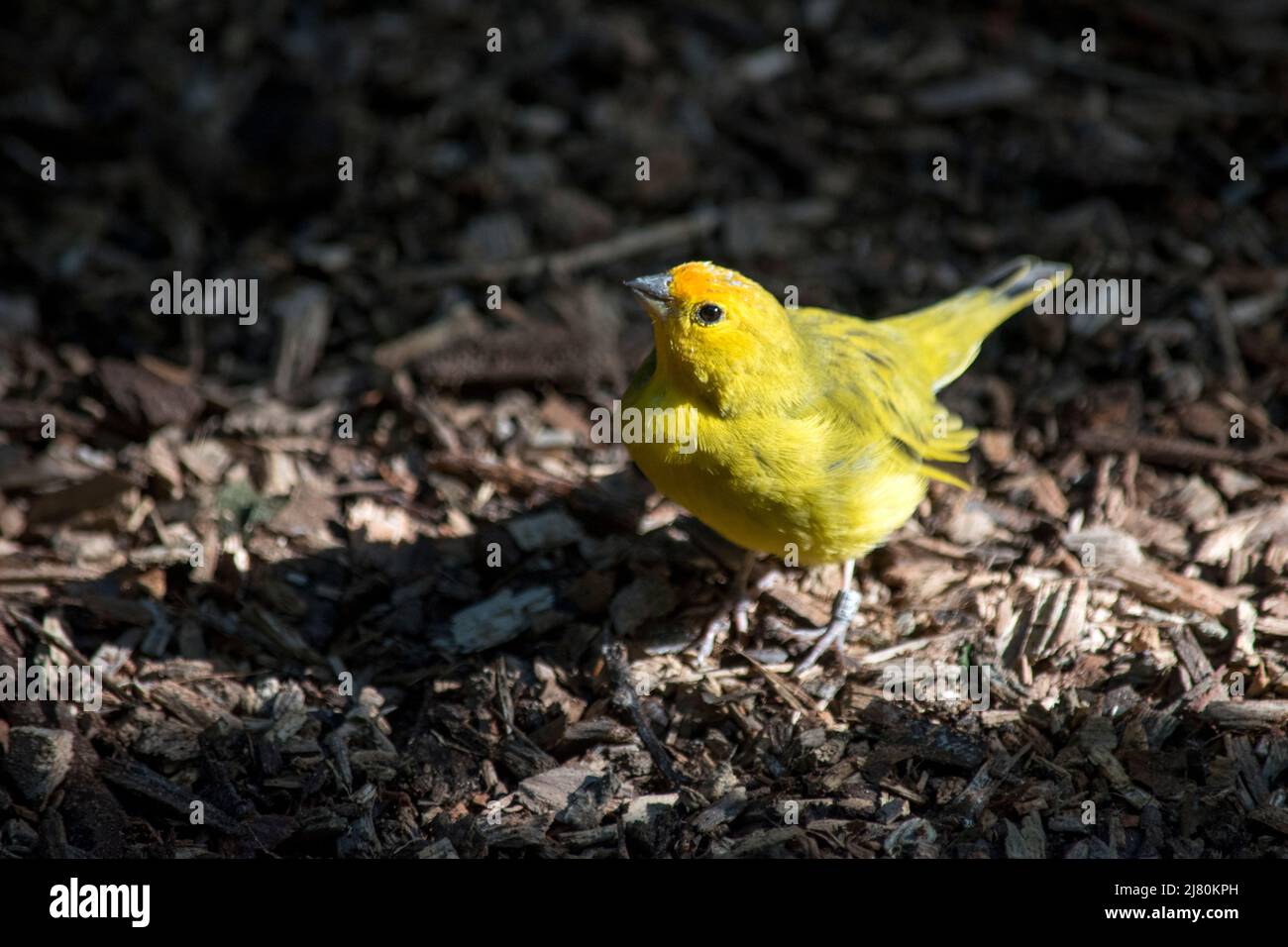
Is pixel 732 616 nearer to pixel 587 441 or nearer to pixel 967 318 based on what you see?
pixel 587 441

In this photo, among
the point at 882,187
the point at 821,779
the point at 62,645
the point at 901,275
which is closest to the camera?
the point at 821,779

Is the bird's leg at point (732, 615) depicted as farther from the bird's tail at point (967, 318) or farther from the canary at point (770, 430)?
the bird's tail at point (967, 318)

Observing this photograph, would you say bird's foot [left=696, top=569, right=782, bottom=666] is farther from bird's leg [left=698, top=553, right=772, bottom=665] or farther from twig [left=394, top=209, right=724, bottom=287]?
twig [left=394, top=209, right=724, bottom=287]

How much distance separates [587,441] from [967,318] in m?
1.81

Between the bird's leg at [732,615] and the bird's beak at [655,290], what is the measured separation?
1206 mm

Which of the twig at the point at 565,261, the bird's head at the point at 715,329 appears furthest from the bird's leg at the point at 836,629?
the twig at the point at 565,261

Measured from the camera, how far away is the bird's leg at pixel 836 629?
4.64 meters

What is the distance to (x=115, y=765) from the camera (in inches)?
168

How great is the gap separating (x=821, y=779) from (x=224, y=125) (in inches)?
198

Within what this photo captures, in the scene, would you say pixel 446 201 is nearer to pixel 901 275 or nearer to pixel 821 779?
pixel 901 275

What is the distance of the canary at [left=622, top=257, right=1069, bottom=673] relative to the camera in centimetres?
424

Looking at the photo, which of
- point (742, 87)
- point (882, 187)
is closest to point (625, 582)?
point (882, 187)

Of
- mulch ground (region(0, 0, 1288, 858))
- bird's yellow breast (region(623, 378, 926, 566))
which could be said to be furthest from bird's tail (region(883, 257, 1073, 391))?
bird's yellow breast (region(623, 378, 926, 566))

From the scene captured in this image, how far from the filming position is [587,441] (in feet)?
18.9
